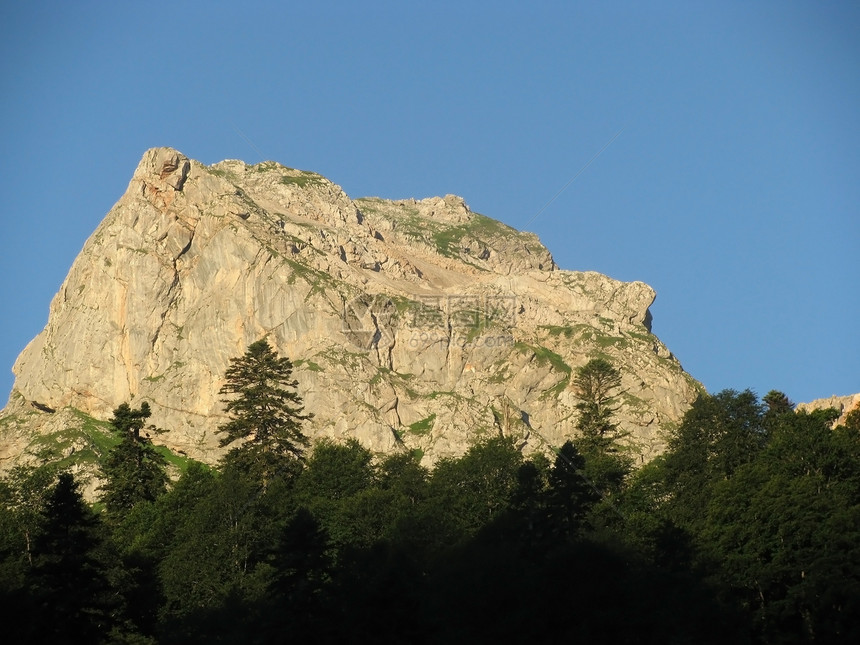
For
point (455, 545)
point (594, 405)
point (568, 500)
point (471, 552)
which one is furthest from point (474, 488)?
point (594, 405)

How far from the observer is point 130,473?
12812 cm

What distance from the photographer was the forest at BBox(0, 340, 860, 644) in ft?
252

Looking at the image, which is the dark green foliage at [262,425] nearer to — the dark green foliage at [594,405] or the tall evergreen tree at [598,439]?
the tall evergreen tree at [598,439]

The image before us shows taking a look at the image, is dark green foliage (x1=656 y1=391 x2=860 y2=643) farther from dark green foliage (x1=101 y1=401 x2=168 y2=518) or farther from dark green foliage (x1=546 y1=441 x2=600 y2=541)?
dark green foliage (x1=101 y1=401 x2=168 y2=518)

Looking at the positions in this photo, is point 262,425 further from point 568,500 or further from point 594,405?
point 594,405

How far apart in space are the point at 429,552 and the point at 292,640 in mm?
17620

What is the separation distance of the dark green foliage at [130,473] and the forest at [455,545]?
0.26m

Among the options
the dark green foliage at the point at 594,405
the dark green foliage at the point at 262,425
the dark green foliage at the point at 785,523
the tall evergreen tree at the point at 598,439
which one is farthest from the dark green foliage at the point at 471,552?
the dark green foliage at the point at 594,405

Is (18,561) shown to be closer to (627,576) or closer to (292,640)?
(292,640)

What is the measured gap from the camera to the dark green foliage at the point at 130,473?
12569cm

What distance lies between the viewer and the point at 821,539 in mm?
84438

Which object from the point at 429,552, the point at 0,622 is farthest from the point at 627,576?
the point at 0,622

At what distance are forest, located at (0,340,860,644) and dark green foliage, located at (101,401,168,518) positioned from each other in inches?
10.4

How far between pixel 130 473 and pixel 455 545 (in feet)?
156
